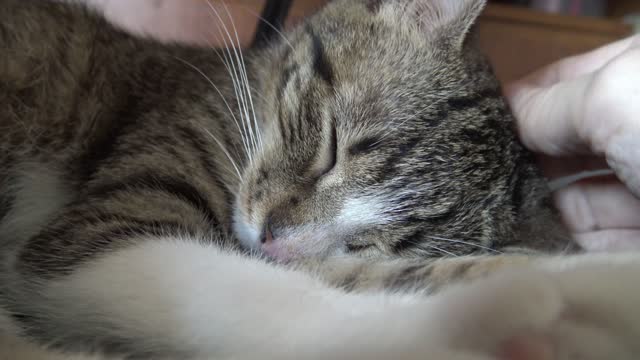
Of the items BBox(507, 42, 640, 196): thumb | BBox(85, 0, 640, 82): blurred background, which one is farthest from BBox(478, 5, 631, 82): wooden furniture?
BBox(507, 42, 640, 196): thumb

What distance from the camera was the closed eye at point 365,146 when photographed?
0.91 metres

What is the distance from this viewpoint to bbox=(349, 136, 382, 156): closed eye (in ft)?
2.98

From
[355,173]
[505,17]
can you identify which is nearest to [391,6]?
[355,173]

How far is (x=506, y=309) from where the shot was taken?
0.56 m

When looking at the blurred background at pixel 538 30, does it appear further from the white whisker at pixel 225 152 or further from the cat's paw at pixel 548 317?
the cat's paw at pixel 548 317

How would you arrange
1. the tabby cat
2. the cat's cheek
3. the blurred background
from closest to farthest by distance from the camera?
the cat's cheek < the tabby cat < the blurred background

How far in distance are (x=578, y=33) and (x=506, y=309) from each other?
2.60 meters

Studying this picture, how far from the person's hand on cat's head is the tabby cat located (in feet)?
0.21

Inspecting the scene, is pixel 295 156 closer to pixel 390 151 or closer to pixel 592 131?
pixel 390 151

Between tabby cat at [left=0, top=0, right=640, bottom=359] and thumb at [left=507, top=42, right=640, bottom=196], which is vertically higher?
thumb at [left=507, top=42, right=640, bottom=196]

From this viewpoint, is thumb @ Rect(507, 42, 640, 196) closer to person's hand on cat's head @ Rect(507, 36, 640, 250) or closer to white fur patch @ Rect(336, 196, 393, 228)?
person's hand on cat's head @ Rect(507, 36, 640, 250)

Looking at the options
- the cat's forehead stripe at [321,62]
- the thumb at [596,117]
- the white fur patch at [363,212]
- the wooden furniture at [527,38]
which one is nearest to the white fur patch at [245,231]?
the white fur patch at [363,212]

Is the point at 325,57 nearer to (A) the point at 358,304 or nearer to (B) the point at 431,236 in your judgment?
(B) the point at 431,236

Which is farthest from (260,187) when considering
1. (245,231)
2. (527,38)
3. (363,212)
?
(527,38)
